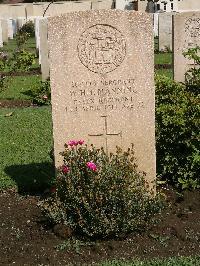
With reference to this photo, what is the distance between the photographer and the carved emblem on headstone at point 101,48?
17.2ft

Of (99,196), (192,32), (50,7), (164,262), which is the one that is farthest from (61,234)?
(50,7)

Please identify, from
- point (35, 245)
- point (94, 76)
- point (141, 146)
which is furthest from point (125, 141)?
point (35, 245)

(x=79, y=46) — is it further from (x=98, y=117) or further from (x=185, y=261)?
(x=185, y=261)

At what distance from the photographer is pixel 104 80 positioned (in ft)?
17.6

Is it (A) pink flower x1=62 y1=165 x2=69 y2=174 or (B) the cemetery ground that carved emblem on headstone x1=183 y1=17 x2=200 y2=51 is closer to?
(B) the cemetery ground

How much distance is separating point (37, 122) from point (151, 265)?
18.3ft

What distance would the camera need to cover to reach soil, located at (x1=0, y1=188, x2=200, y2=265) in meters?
4.73

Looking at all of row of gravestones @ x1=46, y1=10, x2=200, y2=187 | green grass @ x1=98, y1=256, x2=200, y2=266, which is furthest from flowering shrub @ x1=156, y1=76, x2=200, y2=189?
green grass @ x1=98, y1=256, x2=200, y2=266

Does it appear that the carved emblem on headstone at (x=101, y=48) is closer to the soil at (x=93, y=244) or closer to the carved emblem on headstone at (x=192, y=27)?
the soil at (x=93, y=244)

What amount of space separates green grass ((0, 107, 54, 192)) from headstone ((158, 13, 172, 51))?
10316 millimetres

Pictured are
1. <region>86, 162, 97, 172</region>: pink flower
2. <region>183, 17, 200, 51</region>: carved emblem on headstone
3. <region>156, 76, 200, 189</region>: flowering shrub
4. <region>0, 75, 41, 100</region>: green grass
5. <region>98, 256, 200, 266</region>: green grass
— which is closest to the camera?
<region>98, 256, 200, 266</region>: green grass

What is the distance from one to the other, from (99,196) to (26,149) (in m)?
3.22

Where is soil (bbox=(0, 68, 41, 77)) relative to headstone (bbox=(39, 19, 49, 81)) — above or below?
→ below

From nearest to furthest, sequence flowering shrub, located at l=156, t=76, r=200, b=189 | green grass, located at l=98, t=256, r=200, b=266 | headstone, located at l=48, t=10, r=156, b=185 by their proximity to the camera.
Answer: green grass, located at l=98, t=256, r=200, b=266 → headstone, located at l=48, t=10, r=156, b=185 → flowering shrub, located at l=156, t=76, r=200, b=189
